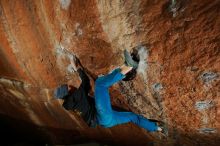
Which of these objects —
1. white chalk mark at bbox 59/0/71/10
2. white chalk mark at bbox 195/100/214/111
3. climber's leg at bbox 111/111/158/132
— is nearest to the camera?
white chalk mark at bbox 195/100/214/111

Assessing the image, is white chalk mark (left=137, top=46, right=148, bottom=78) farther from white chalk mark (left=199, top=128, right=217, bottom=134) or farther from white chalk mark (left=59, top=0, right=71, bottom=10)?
white chalk mark (left=59, top=0, right=71, bottom=10)

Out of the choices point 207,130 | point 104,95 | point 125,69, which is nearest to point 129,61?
point 125,69

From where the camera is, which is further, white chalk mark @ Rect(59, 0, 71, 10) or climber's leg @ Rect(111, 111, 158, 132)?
climber's leg @ Rect(111, 111, 158, 132)

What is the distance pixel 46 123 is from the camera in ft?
21.8

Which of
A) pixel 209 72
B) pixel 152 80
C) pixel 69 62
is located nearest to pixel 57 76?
pixel 69 62

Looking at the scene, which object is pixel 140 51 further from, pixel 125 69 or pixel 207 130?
pixel 207 130

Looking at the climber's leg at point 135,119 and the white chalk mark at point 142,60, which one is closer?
the white chalk mark at point 142,60

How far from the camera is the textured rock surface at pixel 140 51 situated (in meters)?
3.14

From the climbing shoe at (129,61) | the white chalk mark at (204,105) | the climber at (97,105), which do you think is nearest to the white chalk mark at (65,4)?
the climber at (97,105)

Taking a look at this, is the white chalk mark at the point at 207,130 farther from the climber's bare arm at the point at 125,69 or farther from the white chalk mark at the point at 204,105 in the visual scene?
the climber's bare arm at the point at 125,69

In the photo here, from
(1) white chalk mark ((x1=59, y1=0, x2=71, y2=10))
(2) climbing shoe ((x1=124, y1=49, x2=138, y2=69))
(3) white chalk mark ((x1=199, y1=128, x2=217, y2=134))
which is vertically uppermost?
(1) white chalk mark ((x1=59, y1=0, x2=71, y2=10))

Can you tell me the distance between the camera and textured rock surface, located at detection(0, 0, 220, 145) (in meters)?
3.14

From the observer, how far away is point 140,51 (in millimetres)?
3510

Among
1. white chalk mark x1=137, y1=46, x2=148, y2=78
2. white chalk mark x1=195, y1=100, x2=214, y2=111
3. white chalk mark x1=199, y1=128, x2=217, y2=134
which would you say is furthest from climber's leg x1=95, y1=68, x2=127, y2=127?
white chalk mark x1=199, y1=128, x2=217, y2=134
